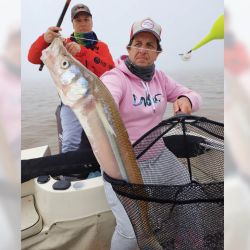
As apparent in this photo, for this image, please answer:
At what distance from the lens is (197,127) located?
1.55 meters

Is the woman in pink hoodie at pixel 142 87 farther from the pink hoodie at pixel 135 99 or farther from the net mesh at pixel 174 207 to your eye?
the net mesh at pixel 174 207

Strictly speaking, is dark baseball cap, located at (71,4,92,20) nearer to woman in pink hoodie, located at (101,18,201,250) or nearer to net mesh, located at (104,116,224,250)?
woman in pink hoodie, located at (101,18,201,250)

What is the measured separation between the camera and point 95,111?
1445mm

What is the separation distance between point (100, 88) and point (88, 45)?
129 centimetres

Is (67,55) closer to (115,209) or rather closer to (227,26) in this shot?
(115,209)

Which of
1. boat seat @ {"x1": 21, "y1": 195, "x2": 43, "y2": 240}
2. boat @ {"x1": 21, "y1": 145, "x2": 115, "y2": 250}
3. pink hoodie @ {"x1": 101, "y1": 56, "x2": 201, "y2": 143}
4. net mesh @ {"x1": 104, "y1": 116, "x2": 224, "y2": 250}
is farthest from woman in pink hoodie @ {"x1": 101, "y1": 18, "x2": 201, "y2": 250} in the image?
Answer: boat seat @ {"x1": 21, "y1": 195, "x2": 43, "y2": 240}

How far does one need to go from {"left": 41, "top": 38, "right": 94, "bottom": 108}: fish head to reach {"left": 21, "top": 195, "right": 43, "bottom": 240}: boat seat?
739mm

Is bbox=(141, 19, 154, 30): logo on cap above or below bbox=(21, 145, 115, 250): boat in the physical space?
above

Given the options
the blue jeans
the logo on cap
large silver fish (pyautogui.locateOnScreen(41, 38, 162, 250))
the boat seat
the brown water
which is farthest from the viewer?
the brown water

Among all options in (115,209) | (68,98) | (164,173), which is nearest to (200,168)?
(164,173)

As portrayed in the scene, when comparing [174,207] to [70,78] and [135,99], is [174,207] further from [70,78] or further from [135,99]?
[135,99]

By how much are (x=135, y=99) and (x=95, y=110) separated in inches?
18.7

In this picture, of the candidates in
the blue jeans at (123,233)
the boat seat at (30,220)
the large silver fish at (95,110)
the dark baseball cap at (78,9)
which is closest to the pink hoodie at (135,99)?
the large silver fish at (95,110)

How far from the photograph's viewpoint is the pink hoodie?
1843 mm
